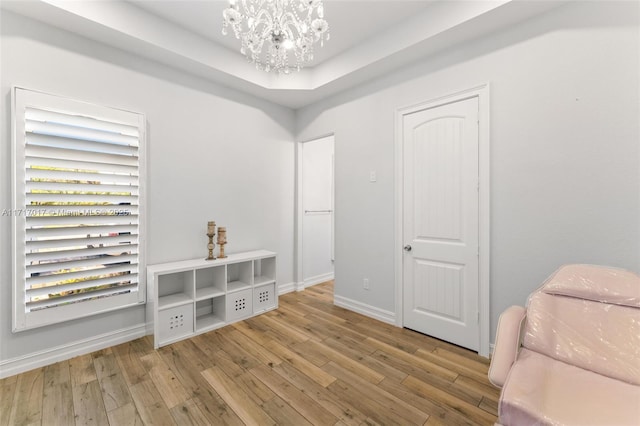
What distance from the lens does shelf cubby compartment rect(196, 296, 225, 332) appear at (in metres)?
2.78

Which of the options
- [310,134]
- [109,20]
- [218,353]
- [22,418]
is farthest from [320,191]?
[22,418]

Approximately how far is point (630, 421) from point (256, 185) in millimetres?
3386

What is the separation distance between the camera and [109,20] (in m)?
2.18

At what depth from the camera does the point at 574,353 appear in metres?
1.40

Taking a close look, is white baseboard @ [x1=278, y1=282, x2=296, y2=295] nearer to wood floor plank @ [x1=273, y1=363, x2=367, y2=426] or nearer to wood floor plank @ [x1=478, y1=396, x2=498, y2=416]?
wood floor plank @ [x1=273, y1=363, x2=367, y2=426]

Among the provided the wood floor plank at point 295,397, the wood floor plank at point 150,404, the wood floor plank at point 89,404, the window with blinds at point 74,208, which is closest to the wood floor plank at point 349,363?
the wood floor plank at point 295,397

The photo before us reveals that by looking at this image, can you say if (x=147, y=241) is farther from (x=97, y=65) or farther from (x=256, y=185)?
(x=97, y=65)

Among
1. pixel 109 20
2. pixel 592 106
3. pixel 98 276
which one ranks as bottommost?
pixel 98 276

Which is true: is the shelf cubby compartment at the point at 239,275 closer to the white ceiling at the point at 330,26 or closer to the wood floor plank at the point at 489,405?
the white ceiling at the point at 330,26

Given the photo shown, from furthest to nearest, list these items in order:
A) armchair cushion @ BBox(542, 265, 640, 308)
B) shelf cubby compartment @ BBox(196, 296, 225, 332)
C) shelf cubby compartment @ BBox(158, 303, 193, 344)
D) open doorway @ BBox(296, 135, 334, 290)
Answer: open doorway @ BBox(296, 135, 334, 290) < shelf cubby compartment @ BBox(196, 296, 225, 332) < shelf cubby compartment @ BBox(158, 303, 193, 344) < armchair cushion @ BBox(542, 265, 640, 308)

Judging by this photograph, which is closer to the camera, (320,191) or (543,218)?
(543,218)

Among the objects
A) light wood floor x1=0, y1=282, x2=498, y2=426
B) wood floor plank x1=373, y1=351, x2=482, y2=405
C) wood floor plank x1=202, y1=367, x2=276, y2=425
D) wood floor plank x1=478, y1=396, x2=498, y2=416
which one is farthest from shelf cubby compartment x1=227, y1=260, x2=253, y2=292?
wood floor plank x1=478, y1=396, x2=498, y2=416

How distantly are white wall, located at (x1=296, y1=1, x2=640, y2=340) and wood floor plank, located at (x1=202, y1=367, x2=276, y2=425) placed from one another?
1.93m

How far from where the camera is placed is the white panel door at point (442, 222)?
2.33m
